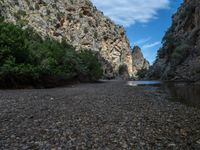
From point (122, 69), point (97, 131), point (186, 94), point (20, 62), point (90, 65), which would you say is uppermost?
point (122, 69)

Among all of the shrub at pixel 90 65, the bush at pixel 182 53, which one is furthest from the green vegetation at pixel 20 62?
the bush at pixel 182 53

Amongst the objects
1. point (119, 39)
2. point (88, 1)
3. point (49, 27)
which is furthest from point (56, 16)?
point (119, 39)

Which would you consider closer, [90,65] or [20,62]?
[20,62]

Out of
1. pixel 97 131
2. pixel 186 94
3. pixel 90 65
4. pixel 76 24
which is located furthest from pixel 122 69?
pixel 97 131

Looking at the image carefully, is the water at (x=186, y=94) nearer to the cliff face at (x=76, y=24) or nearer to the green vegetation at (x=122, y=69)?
the cliff face at (x=76, y=24)

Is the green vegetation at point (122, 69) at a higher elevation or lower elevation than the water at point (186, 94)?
higher

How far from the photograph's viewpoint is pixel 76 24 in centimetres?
9181

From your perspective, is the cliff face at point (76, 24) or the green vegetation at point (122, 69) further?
the green vegetation at point (122, 69)

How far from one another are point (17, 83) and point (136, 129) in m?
22.2

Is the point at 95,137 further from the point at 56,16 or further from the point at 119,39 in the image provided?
the point at 119,39

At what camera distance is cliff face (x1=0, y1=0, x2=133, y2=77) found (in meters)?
62.8

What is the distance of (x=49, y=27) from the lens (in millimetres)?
71250

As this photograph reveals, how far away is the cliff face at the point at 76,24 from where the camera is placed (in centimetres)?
6278

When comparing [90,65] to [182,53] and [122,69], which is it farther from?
[122,69]
